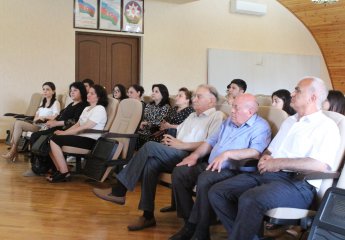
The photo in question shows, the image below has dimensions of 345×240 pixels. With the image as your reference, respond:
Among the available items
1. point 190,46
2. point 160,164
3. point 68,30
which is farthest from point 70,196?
point 190,46

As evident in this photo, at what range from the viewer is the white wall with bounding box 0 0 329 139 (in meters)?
8.02

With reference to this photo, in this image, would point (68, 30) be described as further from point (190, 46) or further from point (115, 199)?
point (115, 199)

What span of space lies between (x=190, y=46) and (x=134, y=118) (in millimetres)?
5473

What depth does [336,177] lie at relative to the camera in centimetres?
237

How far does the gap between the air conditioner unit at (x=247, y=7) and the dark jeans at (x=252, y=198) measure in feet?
25.5

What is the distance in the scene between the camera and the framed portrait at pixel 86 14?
8414 mm

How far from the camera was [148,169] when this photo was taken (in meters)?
3.17

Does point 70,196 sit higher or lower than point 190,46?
lower

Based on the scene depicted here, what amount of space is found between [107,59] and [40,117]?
300 centimetres

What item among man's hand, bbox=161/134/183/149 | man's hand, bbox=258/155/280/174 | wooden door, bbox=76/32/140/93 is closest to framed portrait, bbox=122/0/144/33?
wooden door, bbox=76/32/140/93

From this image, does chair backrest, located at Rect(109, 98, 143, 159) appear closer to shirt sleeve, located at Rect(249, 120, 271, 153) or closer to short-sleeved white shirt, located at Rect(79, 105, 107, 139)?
short-sleeved white shirt, located at Rect(79, 105, 107, 139)

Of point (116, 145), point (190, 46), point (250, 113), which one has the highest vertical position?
point (190, 46)

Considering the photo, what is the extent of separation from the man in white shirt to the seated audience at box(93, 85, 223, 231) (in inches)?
27.6

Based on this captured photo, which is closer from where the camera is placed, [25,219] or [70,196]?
[25,219]
